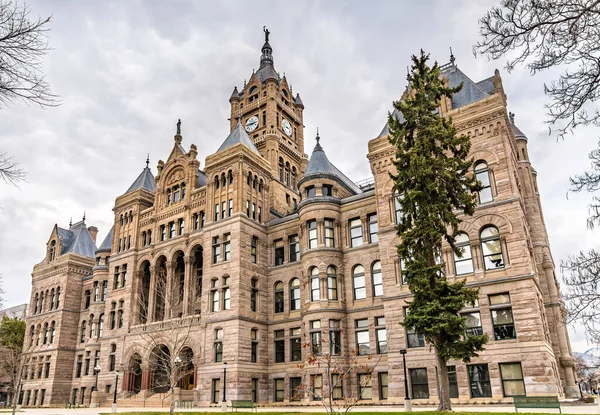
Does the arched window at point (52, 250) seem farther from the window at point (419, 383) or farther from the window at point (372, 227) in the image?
the window at point (419, 383)

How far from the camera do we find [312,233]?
37.8 m

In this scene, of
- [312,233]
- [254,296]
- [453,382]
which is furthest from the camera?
[254,296]

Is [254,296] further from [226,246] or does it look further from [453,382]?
[453,382]

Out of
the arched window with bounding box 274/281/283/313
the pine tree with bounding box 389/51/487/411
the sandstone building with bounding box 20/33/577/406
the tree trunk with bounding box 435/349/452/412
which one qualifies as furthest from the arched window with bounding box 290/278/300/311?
the tree trunk with bounding box 435/349/452/412

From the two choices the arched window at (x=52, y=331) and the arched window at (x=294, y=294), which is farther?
the arched window at (x=52, y=331)

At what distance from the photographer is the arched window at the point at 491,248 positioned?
27641 mm

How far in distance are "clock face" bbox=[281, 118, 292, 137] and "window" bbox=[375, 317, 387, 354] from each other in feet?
97.9

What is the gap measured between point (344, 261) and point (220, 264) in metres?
10.8

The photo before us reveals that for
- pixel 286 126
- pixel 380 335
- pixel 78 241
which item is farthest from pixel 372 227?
pixel 78 241

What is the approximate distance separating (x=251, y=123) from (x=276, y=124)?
3.92 metres

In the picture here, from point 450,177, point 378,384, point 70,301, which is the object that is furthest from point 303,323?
point 70,301

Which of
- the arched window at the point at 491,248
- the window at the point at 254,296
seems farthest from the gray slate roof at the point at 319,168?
the arched window at the point at 491,248

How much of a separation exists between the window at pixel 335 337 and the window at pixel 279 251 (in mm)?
8847

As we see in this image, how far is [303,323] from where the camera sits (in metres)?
35.7
